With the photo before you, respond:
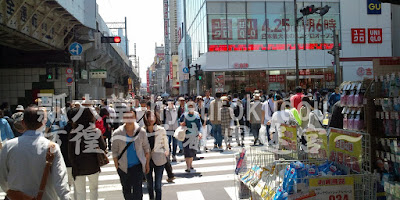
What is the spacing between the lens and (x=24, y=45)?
18.7m

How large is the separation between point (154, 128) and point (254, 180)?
7.70 feet

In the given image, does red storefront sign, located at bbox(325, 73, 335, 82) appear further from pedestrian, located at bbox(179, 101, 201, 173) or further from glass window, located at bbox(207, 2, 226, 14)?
pedestrian, located at bbox(179, 101, 201, 173)

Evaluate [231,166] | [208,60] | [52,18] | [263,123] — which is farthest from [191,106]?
[208,60]

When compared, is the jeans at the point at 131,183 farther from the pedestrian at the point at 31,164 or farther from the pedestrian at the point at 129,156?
the pedestrian at the point at 31,164

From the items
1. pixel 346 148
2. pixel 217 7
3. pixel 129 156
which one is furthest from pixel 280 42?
pixel 346 148

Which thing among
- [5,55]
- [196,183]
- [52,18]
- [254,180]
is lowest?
[196,183]

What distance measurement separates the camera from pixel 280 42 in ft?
102

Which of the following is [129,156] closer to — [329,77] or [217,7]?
[217,7]

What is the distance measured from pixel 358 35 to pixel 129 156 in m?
31.9

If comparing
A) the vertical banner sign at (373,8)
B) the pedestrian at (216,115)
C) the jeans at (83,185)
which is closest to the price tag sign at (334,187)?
the jeans at (83,185)

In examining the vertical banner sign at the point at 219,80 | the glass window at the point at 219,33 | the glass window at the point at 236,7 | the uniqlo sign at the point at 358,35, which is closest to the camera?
the vertical banner sign at the point at 219,80

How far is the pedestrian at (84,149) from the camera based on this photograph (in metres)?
5.28

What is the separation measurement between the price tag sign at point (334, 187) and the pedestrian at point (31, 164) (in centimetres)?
255

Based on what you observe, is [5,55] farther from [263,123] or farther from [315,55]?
[315,55]
